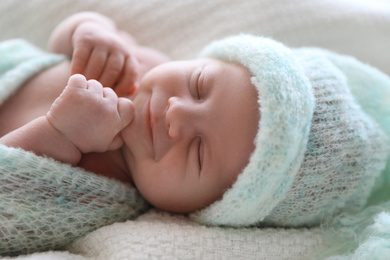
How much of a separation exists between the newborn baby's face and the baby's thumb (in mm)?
28

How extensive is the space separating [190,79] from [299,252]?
0.61 metres

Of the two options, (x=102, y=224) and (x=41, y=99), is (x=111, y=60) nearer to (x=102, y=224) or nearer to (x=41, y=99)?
(x=41, y=99)

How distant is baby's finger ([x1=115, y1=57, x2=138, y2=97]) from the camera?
4.57 feet

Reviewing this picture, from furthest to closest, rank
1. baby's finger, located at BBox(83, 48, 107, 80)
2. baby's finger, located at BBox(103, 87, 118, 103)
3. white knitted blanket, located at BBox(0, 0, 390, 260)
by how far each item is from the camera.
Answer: white knitted blanket, located at BBox(0, 0, 390, 260) → baby's finger, located at BBox(83, 48, 107, 80) → baby's finger, located at BBox(103, 87, 118, 103)

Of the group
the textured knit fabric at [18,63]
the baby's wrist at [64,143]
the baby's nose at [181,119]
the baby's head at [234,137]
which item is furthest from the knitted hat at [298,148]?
the textured knit fabric at [18,63]

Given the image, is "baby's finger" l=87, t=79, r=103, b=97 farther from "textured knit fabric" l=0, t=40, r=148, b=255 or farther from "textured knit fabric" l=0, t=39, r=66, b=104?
"textured knit fabric" l=0, t=39, r=66, b=104

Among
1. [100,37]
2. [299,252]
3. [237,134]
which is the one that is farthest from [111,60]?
[299,252]

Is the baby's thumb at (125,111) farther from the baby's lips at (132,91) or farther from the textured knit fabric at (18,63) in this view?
the textured knit fabric at (18,63)

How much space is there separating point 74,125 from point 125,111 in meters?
0.15

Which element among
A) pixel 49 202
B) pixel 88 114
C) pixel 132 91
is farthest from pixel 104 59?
pixel 49 202

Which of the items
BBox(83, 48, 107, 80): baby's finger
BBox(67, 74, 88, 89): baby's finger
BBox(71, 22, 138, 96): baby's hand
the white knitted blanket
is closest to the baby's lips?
BBox(71, 22, 138, 96): baby's hand

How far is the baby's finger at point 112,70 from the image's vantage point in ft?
4.51

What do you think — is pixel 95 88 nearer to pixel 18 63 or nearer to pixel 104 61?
pixel 104 61

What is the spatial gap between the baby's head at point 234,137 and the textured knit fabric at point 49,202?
0.11m
